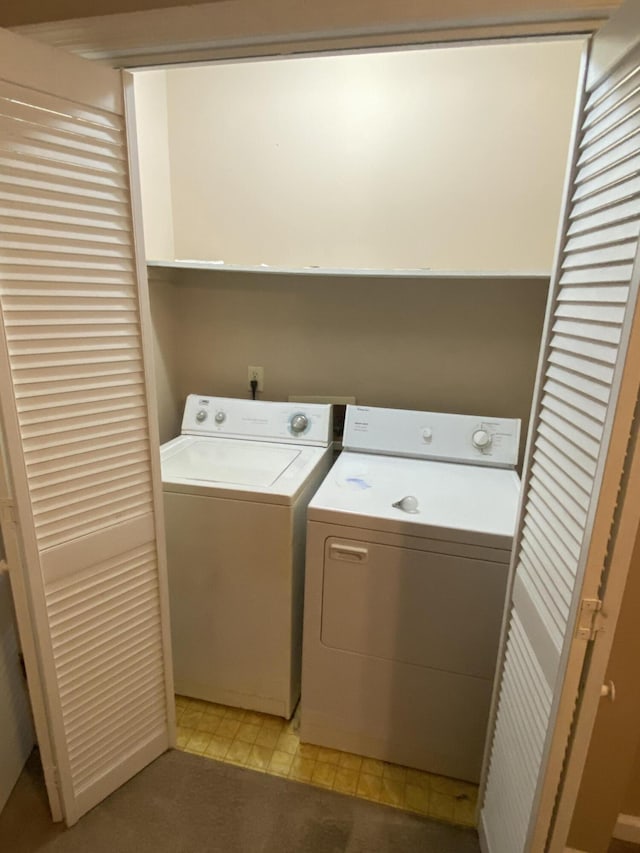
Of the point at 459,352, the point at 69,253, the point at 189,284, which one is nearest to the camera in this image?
the point at 69,253

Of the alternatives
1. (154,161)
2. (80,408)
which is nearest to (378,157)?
(154,161)

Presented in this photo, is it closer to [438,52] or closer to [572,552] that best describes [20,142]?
[572,552]

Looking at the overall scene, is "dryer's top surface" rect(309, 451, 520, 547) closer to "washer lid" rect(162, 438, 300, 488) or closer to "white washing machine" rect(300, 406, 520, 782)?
"white washing machine" rect(300, 406, 520, 782)

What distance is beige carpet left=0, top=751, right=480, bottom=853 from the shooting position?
1.41 meters

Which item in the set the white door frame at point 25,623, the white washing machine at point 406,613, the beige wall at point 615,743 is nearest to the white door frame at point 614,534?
the beige wall at point 615,743

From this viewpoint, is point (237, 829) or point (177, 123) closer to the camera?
point (237, 829)

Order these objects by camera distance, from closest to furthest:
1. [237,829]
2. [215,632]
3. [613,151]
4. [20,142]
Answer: [613,151] → [20,142] → [237,829] → [215,632]

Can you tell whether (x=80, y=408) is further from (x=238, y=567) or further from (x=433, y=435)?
(x=433, y=435)

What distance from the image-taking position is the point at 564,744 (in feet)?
3.04

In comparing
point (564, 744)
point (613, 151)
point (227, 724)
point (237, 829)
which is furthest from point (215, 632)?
point (613, 151)

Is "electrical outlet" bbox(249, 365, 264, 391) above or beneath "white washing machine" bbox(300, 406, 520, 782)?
above

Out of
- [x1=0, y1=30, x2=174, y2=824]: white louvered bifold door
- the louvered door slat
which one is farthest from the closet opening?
the louvered door slat

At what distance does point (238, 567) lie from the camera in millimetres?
1651

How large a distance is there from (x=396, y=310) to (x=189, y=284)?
918 millimetres
